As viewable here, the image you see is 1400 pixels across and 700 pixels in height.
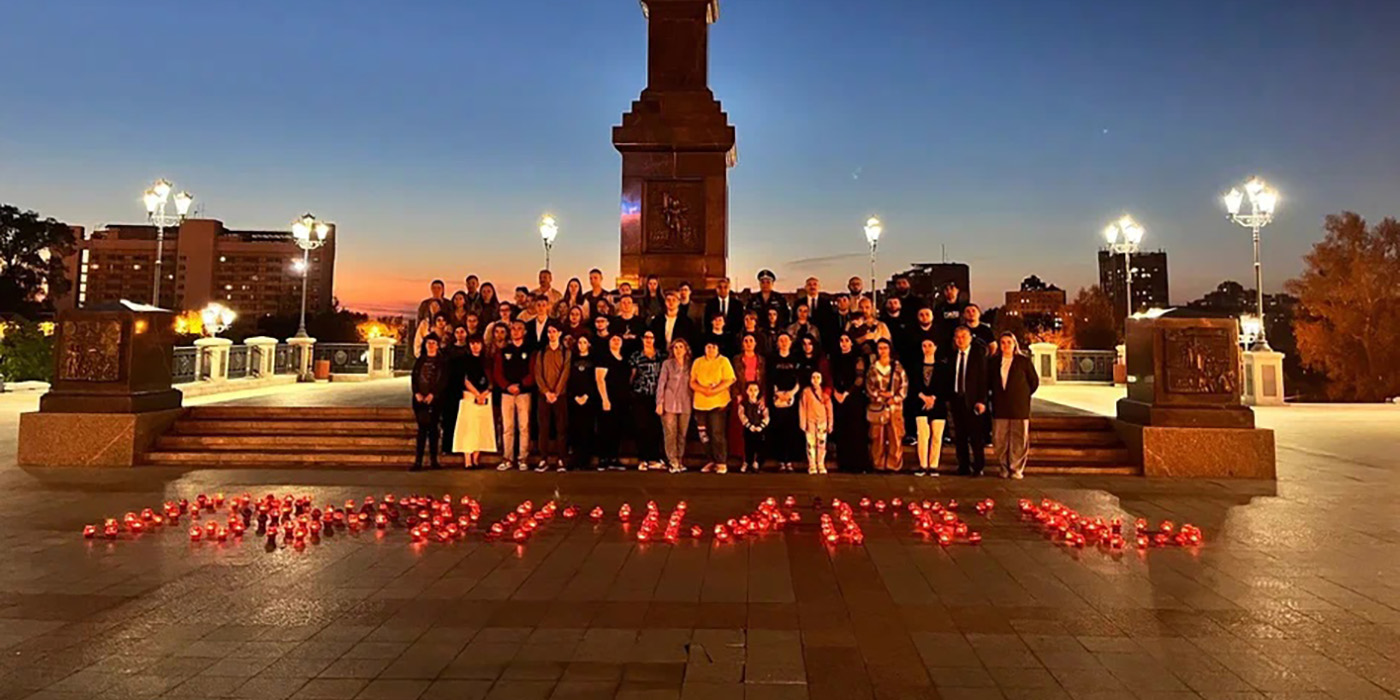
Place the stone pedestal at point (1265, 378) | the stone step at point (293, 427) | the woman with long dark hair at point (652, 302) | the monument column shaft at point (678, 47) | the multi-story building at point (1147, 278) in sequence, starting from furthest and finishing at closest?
→ the multi-story building at point (1147, 278), the stone pedestal at point (1265, 378), the monument column shaft at point (678, 47), the stone step at point (293, 427), the woman with long dark hair at point (652, 302)

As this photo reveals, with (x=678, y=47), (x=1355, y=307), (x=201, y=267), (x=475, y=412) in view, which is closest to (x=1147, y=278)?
(x=1355, y=307)

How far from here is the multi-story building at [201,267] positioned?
347 ft

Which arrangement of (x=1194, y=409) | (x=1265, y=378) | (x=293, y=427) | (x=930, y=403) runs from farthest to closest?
(x=1265, y=378), (x=293, y=427), (x=1194, y=409), (x=930, y=403)

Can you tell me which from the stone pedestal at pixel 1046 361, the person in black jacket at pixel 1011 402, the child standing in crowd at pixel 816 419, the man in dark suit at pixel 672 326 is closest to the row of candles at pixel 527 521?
the child standing in crowd at pixel 816 419

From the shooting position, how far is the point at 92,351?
→ 10.8 meters

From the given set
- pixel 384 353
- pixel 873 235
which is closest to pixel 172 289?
pixel 384 353

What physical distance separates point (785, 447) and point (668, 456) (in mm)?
1559

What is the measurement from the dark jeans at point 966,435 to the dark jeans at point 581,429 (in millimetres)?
4746

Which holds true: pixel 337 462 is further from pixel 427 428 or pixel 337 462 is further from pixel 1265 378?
pixel 1265 378

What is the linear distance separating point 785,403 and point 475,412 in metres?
4.10

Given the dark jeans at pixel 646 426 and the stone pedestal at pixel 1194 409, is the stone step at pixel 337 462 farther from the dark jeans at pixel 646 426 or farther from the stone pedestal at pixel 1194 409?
the stone pedestal at pixel 1194 409

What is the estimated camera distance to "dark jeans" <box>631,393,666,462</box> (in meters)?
9.95

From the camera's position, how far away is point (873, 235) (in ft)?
89.1

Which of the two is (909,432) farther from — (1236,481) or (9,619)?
(9,619)
